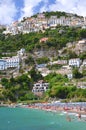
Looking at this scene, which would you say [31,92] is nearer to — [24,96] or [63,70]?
[24,96]

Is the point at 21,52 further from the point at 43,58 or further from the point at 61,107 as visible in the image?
the point at 61,107

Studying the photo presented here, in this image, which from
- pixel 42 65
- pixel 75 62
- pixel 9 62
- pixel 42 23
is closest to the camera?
pixel 75 62

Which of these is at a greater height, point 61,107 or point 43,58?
point 43,58

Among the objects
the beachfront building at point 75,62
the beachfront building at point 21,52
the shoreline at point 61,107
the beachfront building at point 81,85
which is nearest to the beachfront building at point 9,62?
the beachfront building at point 21,52

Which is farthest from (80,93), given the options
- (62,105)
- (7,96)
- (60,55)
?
(60,55)

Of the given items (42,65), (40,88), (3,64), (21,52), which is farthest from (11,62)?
(40,88)

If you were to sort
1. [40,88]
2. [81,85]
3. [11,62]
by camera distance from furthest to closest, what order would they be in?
[11,62], [40,88], [81,85]

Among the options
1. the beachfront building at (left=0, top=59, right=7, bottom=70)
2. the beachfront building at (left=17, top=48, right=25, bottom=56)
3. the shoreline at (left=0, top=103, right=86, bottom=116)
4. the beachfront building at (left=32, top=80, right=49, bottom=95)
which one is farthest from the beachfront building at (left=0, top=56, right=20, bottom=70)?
the shoreline at (left=0, top=103, right=86, bottom=116)

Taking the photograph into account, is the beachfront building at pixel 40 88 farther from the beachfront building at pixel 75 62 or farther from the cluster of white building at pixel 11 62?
the cluster of white building at pixel 11 62
